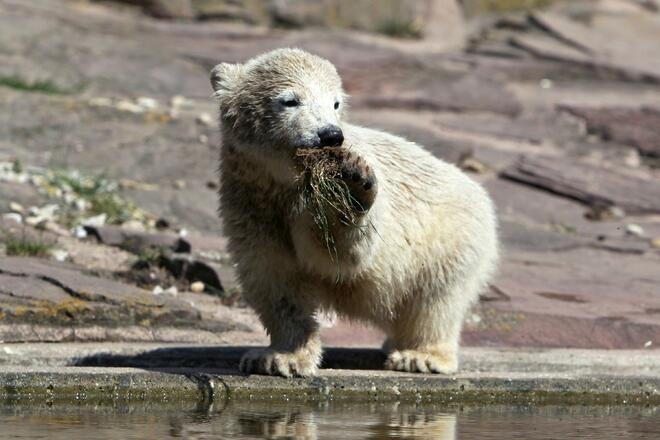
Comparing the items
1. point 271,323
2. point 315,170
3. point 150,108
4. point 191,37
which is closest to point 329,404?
point 271,323

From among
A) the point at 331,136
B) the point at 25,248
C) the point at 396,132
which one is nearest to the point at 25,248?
the point at 25,248

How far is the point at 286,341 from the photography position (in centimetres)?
523

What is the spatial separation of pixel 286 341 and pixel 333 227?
21.9 inches

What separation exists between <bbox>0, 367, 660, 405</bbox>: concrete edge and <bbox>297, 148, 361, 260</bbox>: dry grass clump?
54cm

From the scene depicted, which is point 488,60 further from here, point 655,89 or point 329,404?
point 329,404

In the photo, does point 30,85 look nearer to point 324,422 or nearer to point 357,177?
point 357,177

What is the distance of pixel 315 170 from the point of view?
4.81 meters

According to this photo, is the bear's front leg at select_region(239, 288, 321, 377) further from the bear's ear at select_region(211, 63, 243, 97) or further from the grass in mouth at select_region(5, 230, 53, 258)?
the grass in mouth at select_region(5, 230, 53, 258)

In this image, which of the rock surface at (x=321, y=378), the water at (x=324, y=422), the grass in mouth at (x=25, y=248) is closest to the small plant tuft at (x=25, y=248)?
the grass in mouth at (x=25, y=248)

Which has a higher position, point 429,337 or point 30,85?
point 429,337

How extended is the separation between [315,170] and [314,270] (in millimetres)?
541

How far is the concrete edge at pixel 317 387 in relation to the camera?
477 centimetres

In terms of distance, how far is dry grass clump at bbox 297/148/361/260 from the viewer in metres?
4.77

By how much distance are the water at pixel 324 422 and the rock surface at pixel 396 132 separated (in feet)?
4.31
